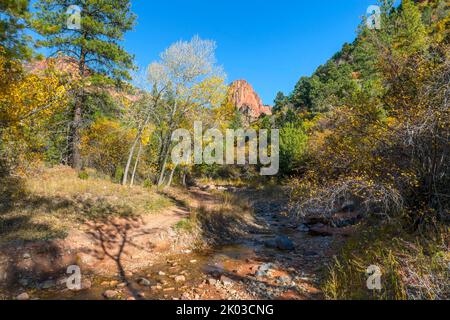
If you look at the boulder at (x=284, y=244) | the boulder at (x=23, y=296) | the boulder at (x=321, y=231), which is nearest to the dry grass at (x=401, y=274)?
the boulder at (x=284, y=244)

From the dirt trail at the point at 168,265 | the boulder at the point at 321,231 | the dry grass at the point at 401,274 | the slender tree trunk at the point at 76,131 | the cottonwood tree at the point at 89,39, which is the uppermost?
the cottonwood tree at the point at 89,39

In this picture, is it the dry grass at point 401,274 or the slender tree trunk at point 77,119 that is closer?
the dry grass at point 401,274

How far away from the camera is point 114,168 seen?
938 inches

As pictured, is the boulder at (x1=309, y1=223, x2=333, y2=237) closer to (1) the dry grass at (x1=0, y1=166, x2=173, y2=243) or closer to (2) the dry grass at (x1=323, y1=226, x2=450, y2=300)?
(2) the dry grass at (x1=323, y1=226, x2=450, y2=300)

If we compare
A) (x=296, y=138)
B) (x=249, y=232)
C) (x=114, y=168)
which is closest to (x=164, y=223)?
(x=249, y=232)

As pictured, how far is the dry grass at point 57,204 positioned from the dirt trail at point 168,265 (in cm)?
70

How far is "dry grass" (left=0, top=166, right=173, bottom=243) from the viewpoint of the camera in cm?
821

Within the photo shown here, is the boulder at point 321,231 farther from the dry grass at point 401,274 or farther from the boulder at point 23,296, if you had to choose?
the boulder at point 23,296

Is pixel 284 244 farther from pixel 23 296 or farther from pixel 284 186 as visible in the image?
pixel 23 296

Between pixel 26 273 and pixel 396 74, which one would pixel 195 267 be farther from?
pixel 396 74

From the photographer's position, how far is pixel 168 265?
796cm

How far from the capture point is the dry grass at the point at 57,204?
821 cm

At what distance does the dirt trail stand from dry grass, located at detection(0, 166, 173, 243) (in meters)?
0.70
